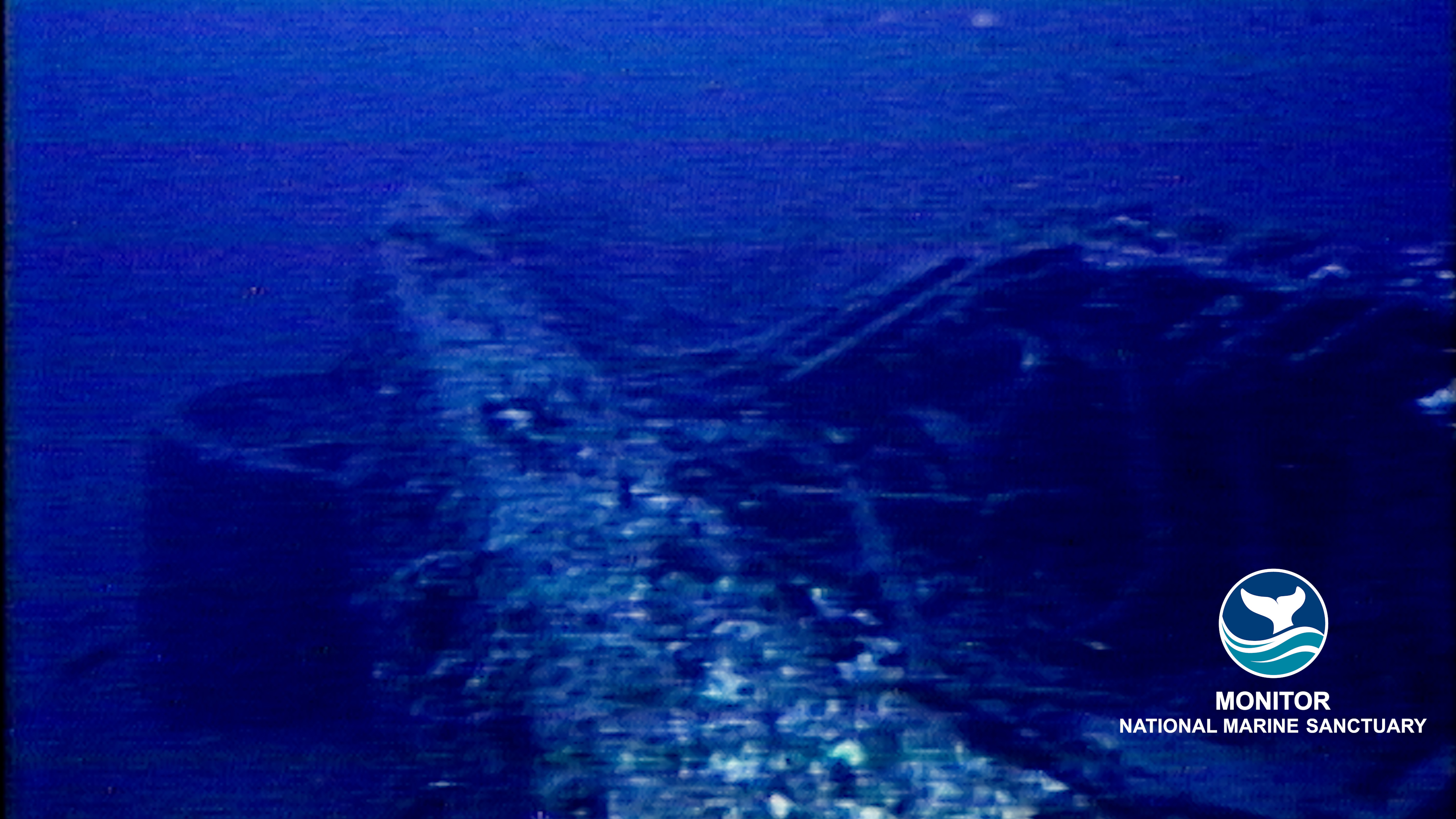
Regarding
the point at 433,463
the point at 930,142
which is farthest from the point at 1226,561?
the point at 433,463

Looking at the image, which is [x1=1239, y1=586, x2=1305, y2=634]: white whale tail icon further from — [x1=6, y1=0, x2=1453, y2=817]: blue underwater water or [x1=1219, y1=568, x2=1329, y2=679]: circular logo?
[x1=6, y1=0, x2=1453, y2=817]: blue underwater water

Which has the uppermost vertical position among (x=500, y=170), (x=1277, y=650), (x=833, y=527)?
(x=500, y=170)

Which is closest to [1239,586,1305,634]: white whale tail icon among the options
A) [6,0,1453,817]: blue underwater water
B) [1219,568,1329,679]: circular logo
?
[1219,568,1329,679]: circular logo

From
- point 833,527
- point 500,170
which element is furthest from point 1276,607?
point 500,170

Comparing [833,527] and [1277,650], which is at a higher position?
[833,527]

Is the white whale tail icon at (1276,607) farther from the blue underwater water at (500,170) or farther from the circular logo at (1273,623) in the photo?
the blue underwater water at (500,170)

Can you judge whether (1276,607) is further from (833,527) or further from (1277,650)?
(833,527)
